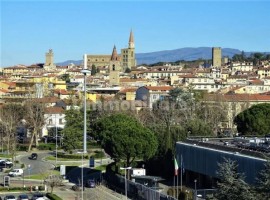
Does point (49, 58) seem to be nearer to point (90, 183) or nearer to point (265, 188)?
point (90, 183)

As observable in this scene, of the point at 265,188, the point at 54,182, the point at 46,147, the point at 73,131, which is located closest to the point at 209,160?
the point at 54,182

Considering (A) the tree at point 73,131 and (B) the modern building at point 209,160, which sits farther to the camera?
(A) the tree at point 73,131

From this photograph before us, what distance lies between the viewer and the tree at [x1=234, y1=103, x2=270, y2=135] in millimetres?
50909

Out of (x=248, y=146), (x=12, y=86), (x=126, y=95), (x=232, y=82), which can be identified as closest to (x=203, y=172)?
(x=248, y=146)

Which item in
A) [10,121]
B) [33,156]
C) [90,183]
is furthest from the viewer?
[10,121]

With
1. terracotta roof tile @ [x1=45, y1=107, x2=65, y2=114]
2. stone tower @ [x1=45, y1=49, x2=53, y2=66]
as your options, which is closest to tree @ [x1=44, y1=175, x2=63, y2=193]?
terracotta roof tile @ [x1=45, y1=107, x2=65, y2=114]

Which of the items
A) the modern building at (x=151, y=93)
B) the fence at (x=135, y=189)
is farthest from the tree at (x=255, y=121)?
the modern building at (x=151, y=93)

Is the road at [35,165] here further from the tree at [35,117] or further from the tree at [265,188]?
the tree at [265,188]

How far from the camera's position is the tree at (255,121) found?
167 feet

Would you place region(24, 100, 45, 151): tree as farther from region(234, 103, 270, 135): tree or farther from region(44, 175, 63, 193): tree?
region(44, 175, 63, 193): tree

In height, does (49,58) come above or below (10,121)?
above

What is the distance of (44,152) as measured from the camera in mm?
60719

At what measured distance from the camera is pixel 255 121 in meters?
51.7

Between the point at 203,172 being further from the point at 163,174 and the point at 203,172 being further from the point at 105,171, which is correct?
the point at 105,171
